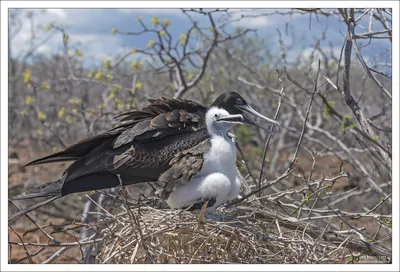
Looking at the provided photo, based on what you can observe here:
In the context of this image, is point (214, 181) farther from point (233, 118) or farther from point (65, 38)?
point (65, 38)

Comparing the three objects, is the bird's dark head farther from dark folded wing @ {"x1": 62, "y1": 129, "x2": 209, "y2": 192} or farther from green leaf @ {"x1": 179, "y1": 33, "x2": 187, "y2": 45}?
green leaf @ {"x1": 179, "y1": 33, "x2": 187, "y2": 45}

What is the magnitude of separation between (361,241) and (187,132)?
0.75 metres

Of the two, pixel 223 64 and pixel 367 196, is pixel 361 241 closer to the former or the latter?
pixel 367 196

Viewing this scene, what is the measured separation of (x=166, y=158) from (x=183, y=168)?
8 centimetres

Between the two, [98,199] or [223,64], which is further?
[223,64]

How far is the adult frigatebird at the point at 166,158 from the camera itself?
218 centimetres

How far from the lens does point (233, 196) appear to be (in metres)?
2.22

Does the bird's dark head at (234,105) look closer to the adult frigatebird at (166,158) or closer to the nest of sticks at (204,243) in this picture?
the adult frigatebird at (166,158)

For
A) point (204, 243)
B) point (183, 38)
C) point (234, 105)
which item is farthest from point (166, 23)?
point (204, 243)

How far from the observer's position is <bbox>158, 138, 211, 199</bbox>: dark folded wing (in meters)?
2.17

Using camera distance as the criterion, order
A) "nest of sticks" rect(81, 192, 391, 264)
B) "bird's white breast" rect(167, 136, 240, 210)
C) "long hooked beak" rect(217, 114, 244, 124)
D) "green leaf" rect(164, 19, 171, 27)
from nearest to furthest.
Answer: "nest of sticks" rect(81, 192, 391, 264)
"bird's white breast" rect(167, 136, 240, 210)
"long hooked beak" rect(217, 114, 244, 124)
"green leaf" rect(164, 19, 171, 27)

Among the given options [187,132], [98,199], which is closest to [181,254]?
[187,132]

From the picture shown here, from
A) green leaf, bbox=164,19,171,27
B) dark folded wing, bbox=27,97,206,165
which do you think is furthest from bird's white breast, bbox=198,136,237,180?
green leaf, bbox=164,19,171,27

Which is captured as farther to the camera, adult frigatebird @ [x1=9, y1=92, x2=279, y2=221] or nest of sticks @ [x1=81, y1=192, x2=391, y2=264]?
adult frigatebird @ [x1=9, y1=92, x2=279, y2=221]
